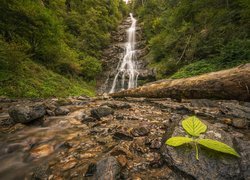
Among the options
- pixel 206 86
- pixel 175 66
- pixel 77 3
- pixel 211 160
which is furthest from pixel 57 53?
pixel 77 3

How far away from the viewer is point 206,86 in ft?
12.2

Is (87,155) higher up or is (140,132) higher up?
(140,132)

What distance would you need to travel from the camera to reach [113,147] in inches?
86.4

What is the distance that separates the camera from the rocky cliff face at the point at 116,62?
44.3ft

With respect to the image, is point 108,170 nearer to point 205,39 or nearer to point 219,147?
point 219,147

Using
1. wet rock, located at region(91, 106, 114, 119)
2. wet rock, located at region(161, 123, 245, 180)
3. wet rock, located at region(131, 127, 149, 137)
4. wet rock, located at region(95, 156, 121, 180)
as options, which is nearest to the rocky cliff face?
wet rock, located at region(91, 106, 114, 119)

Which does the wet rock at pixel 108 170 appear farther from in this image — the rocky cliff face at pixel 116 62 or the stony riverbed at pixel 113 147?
the rocky cliff face at pixel 116 62

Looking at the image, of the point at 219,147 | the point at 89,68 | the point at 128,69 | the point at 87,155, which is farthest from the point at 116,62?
the point at 219,147

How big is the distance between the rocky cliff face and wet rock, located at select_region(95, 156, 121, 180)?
37.9 feet

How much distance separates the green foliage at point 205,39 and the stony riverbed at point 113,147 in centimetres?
381

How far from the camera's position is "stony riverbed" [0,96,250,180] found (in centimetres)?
150

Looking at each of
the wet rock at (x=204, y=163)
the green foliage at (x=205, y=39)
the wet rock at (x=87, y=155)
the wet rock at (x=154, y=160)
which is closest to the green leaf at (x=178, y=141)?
the wet rock at (x=204, y=163)

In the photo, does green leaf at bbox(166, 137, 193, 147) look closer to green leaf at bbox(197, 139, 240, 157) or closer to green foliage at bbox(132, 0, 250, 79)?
green leaf at bbox(197, 139, 240, 157)

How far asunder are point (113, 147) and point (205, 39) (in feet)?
27.7
